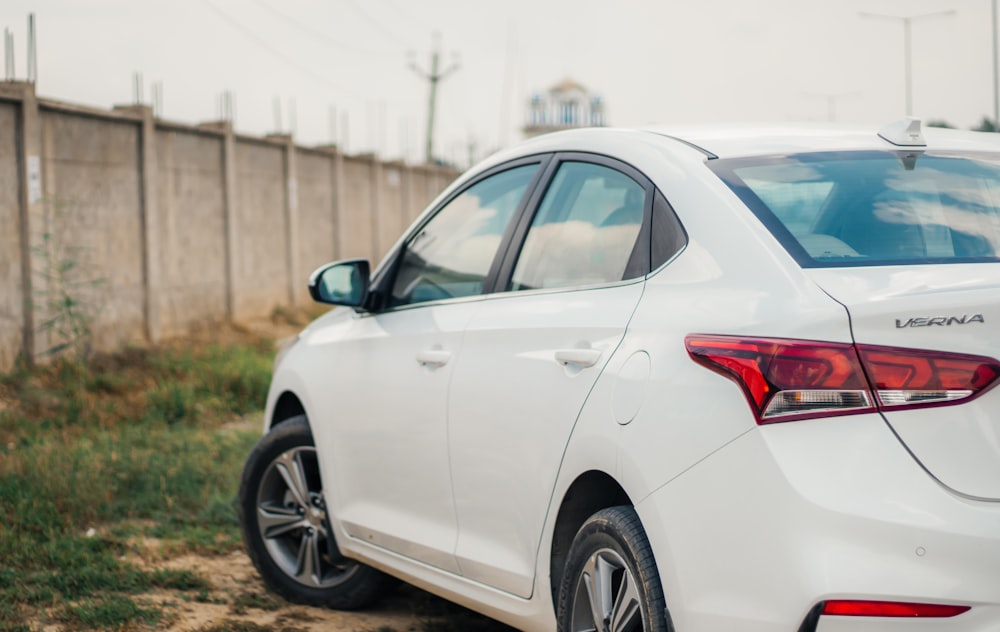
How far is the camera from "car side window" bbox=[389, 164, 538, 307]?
4.23 meters

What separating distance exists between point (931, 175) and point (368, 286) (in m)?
2.20

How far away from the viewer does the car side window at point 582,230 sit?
11.6 feet

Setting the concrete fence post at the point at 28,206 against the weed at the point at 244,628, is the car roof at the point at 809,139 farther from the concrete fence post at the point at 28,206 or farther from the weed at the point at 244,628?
the concrete fence post at the point at 28,206

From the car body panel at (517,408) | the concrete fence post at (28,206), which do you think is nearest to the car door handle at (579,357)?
the car body panel at (517,408)

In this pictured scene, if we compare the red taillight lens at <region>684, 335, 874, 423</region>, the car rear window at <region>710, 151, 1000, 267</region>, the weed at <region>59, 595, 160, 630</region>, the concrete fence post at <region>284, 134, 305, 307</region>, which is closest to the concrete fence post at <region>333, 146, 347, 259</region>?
the concrete fence post at <region>284, 134, 305, 307</region>

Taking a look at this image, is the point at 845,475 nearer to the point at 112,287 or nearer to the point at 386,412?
the point at 386,412

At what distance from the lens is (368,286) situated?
476cm

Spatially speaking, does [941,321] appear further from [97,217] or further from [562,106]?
[562,106]

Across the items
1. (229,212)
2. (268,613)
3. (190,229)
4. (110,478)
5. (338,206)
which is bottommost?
(268,613)

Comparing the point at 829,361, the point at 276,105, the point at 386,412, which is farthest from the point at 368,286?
the point at 276,105

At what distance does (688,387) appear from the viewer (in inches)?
111

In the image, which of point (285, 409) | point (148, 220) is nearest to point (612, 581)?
point (285, 409)

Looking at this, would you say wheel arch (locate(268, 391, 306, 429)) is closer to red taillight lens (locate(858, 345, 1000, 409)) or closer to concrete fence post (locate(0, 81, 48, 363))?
red taillight lens (locate(858, 345, 1000, 409))

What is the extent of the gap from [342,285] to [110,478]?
10.4 feet
